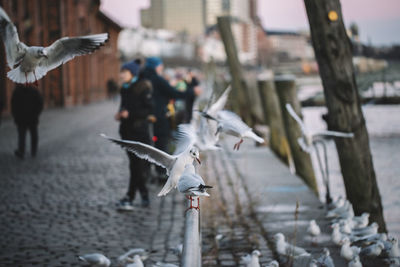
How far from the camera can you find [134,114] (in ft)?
26.4

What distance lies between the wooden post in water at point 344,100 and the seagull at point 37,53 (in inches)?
130

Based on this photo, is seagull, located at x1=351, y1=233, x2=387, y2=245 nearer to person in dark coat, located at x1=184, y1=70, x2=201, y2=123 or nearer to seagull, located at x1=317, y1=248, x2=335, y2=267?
seagull, located at x1=317, y1=248, x2=335, y2=267

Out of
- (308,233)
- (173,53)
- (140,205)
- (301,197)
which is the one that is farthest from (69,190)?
(173,53)

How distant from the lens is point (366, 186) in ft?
21.7

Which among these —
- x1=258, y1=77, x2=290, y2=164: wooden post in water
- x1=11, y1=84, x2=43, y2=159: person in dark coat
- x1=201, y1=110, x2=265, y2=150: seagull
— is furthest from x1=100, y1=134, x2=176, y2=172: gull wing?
x1=258, y1=77, x2=290, y2=164: wooden post in water

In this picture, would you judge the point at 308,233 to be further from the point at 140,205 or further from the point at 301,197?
the point at 140,205

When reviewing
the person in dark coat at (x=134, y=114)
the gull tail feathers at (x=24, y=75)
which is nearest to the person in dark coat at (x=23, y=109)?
the person in dark coat at (x=134, y=114)

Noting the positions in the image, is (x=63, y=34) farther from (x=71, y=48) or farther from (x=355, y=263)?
(x=71, y=48)

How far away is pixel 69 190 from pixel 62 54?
593cm

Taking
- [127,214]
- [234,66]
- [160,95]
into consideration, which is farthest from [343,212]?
[234,66]

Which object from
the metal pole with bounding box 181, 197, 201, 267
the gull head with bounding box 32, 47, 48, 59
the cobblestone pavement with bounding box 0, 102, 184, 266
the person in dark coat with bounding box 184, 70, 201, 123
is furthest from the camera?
the person in dark coat with bounding box 184, 70, 201, 123

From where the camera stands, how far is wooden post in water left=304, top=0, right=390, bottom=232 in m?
6.37

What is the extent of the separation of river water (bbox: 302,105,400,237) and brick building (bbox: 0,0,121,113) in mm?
9413

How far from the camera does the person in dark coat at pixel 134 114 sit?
798cm
